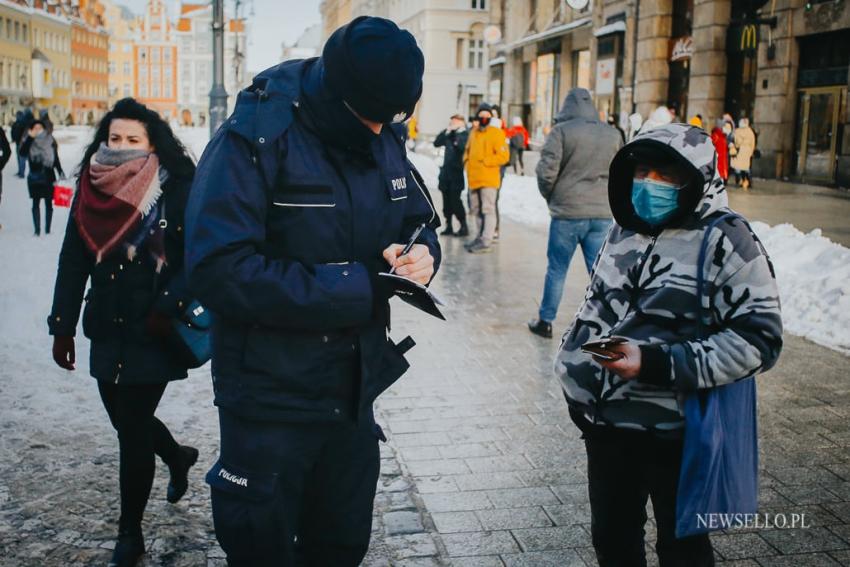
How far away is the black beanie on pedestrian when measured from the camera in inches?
96.0

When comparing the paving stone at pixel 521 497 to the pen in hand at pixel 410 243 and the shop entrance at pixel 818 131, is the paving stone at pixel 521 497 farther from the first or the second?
the shop entrance at pixel 818 131

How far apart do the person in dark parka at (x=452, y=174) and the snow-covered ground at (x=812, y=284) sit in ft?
14.4

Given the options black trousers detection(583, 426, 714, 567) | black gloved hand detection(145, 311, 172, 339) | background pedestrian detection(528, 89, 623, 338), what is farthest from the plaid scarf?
background pedestrian detection(528, 89, 623, 338)

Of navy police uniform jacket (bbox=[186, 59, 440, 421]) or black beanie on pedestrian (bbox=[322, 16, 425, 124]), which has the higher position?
black beanie on pedestrian (bbox=[322, 16, 425, 124])

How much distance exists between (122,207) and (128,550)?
53.3 inches

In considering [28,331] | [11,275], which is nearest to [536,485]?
[28,331]

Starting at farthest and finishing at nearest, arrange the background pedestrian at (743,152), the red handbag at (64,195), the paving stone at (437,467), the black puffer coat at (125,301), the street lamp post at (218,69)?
the background pedestrian at (743,152), the street lamp post at (218,69), the red handbag at (64,195), the paving stone at (437,467), the black puffer coat at (125,301)

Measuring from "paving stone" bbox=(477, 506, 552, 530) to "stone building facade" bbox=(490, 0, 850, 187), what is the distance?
1999 centimetres

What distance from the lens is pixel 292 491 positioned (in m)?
2.67

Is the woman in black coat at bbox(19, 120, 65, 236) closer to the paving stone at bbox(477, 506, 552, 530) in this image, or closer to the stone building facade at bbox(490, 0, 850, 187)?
the paving stone at bbox(477, 506, 552, 530)

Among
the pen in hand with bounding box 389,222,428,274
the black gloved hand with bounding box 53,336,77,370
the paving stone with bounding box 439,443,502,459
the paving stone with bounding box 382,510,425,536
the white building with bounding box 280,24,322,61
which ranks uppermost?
the white building with bounding box 280,24,322,61

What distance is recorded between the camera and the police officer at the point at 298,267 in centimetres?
245

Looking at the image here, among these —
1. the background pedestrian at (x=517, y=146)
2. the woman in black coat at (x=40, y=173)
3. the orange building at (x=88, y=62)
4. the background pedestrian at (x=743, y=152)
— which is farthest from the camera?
the orange building at (x=88, y=62)

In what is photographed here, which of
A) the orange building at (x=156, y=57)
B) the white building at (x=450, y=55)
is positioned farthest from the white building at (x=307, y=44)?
the white building at (x=450, y=55)
